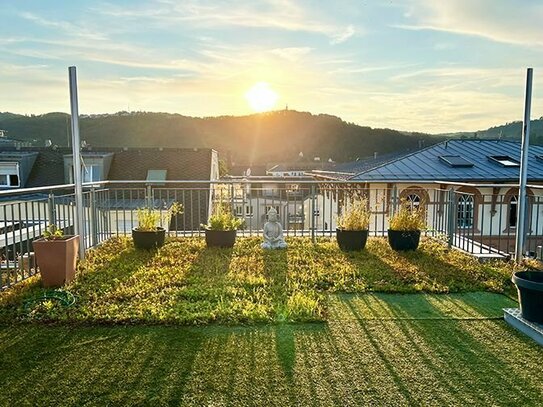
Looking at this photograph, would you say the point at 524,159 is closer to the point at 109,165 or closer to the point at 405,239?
the point at 405,239

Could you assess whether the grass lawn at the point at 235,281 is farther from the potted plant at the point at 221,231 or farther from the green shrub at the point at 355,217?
the green shrub at the point at 355,217

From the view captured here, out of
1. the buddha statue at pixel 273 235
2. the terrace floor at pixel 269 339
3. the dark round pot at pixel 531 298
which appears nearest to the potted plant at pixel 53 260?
the terrace floor at pixel 269 339

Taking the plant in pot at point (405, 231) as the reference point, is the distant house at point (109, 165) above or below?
above

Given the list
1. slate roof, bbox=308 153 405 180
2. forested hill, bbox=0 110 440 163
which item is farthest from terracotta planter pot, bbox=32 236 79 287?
forested hill, bbox=0 110 440 163

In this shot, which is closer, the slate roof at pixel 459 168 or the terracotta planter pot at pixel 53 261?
the terracotta planter pot at pixel 53 261

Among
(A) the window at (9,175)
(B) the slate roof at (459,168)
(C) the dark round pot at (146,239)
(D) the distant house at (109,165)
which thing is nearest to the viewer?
(C) the dark round pot at (146,239)

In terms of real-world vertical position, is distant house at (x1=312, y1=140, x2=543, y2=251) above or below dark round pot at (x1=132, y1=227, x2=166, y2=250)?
above

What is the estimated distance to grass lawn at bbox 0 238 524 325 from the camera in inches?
133

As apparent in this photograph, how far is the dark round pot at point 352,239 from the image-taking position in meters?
5.73

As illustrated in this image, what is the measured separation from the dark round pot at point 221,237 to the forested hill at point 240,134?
1696 centimetres

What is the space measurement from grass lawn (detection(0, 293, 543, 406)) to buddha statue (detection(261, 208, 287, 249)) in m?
2.58

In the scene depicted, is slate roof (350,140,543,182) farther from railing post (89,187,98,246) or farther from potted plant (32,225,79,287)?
potted plant (32,225,79,287)

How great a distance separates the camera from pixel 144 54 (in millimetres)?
9188

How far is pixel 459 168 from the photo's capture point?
645 inches
